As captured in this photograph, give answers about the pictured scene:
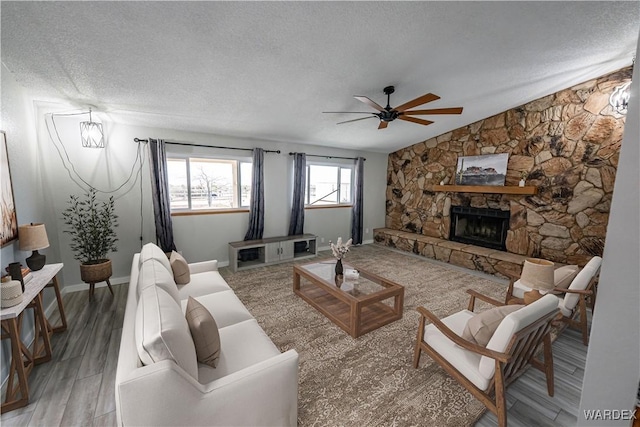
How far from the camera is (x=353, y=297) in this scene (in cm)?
257

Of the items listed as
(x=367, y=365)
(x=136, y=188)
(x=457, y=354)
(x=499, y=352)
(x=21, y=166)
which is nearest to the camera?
(x=499, y=352)

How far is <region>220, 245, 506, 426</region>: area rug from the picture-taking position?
1.68 m

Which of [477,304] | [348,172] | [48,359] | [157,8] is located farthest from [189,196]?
[477,304]

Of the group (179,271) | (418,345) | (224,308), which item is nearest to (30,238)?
(179,271)

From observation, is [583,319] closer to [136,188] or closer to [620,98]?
[620,98]

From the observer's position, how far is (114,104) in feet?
9.66

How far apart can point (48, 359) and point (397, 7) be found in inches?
159

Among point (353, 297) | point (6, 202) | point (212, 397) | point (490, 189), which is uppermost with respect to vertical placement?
point (490, 189)

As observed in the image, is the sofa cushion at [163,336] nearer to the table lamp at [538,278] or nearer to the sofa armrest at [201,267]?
the sofa armrest at [201,267]

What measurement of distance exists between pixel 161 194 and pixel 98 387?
2632mm

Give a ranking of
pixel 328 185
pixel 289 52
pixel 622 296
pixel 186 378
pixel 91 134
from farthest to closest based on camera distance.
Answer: pixel 328 185 < pixel 91 134 < pixel 289 52 < pixel 186 378 < pixel 622 296

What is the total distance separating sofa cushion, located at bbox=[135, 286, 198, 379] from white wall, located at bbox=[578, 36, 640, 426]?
4.90 feet

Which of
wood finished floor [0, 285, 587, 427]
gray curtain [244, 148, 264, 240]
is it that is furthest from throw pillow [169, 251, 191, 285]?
gray curtain [244, 148, 264, 240]

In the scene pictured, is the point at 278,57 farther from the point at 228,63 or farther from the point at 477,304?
the point at 477,304
